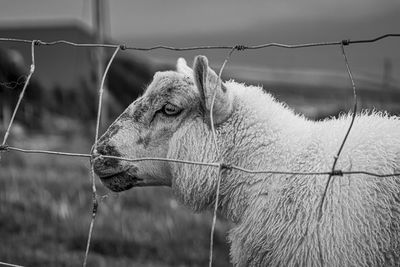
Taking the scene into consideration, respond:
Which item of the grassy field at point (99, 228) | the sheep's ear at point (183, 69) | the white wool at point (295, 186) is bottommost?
the grassy field at point (99, 228)

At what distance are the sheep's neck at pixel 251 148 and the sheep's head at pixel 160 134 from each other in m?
0.09

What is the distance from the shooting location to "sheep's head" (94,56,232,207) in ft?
11.0

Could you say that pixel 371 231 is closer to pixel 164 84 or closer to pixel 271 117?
pixel 271 117

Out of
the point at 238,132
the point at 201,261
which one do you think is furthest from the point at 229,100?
the point at 201,261

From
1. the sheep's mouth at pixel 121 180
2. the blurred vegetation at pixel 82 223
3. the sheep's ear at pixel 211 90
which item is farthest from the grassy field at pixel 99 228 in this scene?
the sheep's ear at pixel 211 90

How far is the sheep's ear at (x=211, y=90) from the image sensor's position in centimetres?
314

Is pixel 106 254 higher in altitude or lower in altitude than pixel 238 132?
lower

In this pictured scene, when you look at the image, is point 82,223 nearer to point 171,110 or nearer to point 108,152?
point 108,152

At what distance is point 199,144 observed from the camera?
335 centimetres

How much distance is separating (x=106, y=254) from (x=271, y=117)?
13.9 ft

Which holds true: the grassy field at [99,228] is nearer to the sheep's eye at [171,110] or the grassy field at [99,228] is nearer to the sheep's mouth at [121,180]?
the sheep's mouth at [121,180]

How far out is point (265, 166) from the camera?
3.21m

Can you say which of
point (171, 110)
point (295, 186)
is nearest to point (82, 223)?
point (171, 110)

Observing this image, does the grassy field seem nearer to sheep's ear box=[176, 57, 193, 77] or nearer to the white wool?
sheep's ear box=[176, 57, 193, 77]
